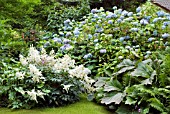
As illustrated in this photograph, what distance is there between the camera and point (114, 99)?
460cm

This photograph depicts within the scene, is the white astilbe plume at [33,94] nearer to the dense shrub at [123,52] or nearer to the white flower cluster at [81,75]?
the white flower cluster at [81,75]

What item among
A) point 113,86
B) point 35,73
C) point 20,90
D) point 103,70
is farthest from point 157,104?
point 20,90

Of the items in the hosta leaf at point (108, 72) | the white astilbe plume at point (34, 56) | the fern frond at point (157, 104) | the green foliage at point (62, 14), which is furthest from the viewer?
the green foliage at point (62, 14)

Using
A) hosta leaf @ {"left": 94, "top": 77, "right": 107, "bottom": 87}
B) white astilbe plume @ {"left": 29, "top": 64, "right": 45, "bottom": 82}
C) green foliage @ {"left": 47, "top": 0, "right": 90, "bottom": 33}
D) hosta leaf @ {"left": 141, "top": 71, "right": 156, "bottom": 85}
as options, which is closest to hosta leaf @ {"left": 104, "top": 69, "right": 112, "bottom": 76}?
hosta leaf @ {"left": 94, "top": 77, "right": 107, "bottom": 87}

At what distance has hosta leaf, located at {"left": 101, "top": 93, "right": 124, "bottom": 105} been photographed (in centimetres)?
455

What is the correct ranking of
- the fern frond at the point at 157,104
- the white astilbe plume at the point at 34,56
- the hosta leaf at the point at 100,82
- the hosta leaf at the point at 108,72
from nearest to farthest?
the fern frond at the point at 157,104 < the white astilbe plume at the point at 34,56 < the hosta leaf at the point at 100,82 < the hosta leaf at the point at 108,72

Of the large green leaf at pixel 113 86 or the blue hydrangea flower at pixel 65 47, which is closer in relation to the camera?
the large green leaf at pixel 113 86

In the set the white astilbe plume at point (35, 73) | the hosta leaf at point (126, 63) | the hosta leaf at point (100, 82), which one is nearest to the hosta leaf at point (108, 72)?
the hosta leaf at point (100, 82)

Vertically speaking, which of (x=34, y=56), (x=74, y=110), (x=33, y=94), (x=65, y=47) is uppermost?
(x=65, y=47)

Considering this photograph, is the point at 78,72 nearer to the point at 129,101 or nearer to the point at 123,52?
the point at 129,101

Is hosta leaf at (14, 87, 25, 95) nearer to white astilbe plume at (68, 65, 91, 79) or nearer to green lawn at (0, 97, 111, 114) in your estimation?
green lawn at (0, 97, 111, 114)

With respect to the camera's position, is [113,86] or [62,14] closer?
[113,86]

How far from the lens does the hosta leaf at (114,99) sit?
14.9 feet

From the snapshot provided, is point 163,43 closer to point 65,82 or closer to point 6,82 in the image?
point 65,82
